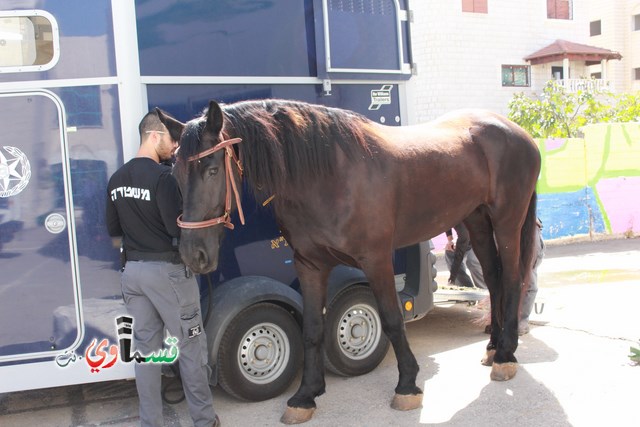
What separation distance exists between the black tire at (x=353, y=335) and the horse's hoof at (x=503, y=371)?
0.84 m

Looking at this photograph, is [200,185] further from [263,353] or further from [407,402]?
[407,402]

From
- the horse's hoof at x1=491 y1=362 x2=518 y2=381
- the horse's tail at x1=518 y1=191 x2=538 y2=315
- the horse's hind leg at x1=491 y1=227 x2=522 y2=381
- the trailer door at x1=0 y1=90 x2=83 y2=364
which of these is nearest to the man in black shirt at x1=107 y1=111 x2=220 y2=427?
the trailer door at x1=0 y1=90 x2=83 y2=364

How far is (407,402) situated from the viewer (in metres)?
3.96

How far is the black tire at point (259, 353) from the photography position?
13.3 feet

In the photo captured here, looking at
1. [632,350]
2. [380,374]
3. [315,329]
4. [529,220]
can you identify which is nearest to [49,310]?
[315,329]

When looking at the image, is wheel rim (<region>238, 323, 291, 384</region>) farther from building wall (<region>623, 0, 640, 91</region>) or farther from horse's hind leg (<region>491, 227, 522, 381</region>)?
building wall (<region>623, 0, 640, 91</region>)

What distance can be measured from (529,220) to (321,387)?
2.24 m

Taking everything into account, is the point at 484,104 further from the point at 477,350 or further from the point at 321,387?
the point at 321,387

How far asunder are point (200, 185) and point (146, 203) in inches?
18.1

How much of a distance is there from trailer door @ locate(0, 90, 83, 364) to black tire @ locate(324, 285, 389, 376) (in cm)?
183

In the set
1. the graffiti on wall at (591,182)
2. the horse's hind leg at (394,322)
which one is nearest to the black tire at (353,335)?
the horse's hind leg at (394,322)

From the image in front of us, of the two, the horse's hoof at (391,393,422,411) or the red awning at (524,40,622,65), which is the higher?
the red awning at (524,40,622,65)

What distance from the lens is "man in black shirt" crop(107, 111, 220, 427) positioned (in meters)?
3.48

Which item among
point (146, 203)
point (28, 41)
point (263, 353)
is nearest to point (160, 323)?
point (146, 203)
